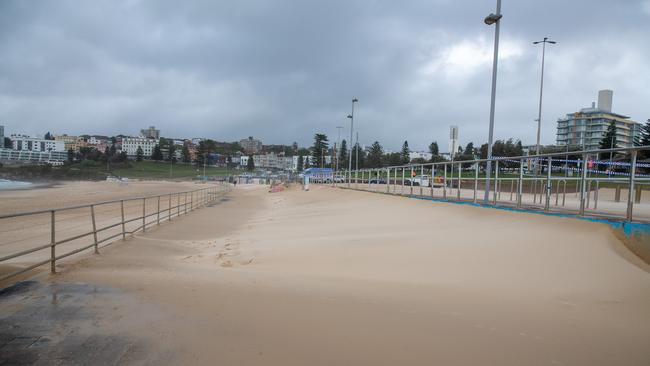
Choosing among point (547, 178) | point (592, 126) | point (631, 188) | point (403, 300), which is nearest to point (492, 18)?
point (547, 178)

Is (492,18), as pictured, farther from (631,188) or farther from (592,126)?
(592,126)

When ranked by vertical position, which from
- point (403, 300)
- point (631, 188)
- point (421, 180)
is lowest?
point (403, 300)

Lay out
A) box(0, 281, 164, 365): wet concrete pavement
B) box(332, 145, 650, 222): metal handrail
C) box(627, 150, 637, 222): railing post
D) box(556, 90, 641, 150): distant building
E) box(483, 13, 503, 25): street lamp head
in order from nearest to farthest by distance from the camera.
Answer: box(0, 281, 164, 365): wet concrete pavement
box(627, 150, 637, 222): railing post
box(332, 145, 650, 222): metal handrail
box(483, 13, 503, 25): street lamp head
box(556, 90, 641, 150): distant building

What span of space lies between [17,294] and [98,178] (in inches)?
4635

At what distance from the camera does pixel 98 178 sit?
105 meters

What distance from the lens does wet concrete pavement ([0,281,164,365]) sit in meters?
3.00

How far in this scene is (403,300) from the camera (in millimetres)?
4309

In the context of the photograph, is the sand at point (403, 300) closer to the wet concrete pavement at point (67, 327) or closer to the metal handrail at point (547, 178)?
the wet concrete pavement at point (67, 327)

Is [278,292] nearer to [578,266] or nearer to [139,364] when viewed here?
[139,364]

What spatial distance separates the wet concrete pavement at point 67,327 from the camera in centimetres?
300

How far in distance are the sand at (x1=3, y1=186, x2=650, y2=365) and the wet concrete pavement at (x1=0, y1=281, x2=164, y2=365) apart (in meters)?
0.07

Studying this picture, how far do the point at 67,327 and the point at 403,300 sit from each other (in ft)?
11.5

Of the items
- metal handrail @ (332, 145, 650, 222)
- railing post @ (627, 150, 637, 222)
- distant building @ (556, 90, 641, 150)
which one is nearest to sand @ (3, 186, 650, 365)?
railing post @ (627, 150, 637, 222)

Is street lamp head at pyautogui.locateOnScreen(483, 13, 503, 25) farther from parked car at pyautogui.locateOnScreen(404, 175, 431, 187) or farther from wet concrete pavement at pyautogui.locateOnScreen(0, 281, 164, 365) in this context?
wet concrete pavement at pyautogui.locateOnScreen(0, 281, 164, 365)
